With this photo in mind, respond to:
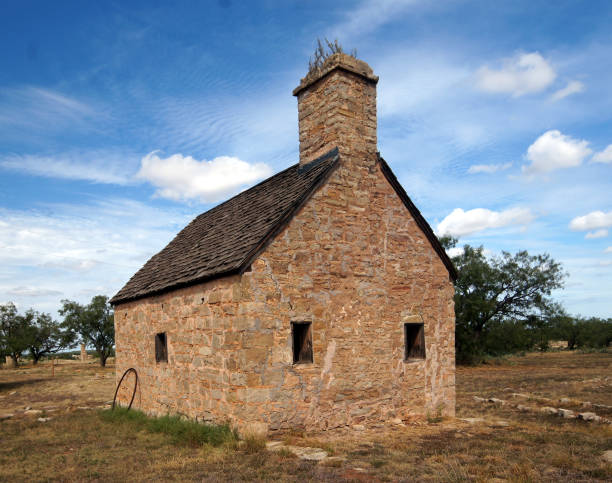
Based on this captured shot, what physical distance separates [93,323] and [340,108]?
3783 centimetres

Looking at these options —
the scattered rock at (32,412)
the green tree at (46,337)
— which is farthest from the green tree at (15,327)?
the scattered rock at (32,412)

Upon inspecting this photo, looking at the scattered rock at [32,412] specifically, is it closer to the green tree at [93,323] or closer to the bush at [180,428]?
the bush at [180,428]

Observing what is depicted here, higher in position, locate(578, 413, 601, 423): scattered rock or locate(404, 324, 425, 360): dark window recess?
locate(404, 324, 425, 360): dark window recess

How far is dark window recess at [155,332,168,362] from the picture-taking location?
1081 centimetres

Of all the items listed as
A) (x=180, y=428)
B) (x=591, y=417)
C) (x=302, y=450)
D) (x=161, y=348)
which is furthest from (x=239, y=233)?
(x=591, y=417)

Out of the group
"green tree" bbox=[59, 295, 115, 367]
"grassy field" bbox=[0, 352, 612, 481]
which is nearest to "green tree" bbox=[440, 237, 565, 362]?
"grassy field" bbox=[0, 352, 612, 481]

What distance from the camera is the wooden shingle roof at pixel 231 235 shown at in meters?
8.66

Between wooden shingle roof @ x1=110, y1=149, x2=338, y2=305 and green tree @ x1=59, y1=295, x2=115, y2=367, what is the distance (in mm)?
29665

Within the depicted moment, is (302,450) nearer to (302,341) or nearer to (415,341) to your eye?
(302,341)

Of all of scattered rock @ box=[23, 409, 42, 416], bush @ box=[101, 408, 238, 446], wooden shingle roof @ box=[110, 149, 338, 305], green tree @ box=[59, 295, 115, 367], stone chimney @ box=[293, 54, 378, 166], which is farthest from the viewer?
green tree @ box=[59, 295, 115, 367]

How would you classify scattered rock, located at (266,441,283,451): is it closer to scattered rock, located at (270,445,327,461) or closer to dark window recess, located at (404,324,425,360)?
scattered rock, located at (270,445,327,461)

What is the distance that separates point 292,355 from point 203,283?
2264 millimetres

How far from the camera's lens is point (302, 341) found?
8852mm

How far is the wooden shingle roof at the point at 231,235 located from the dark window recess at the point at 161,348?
1.04 m
